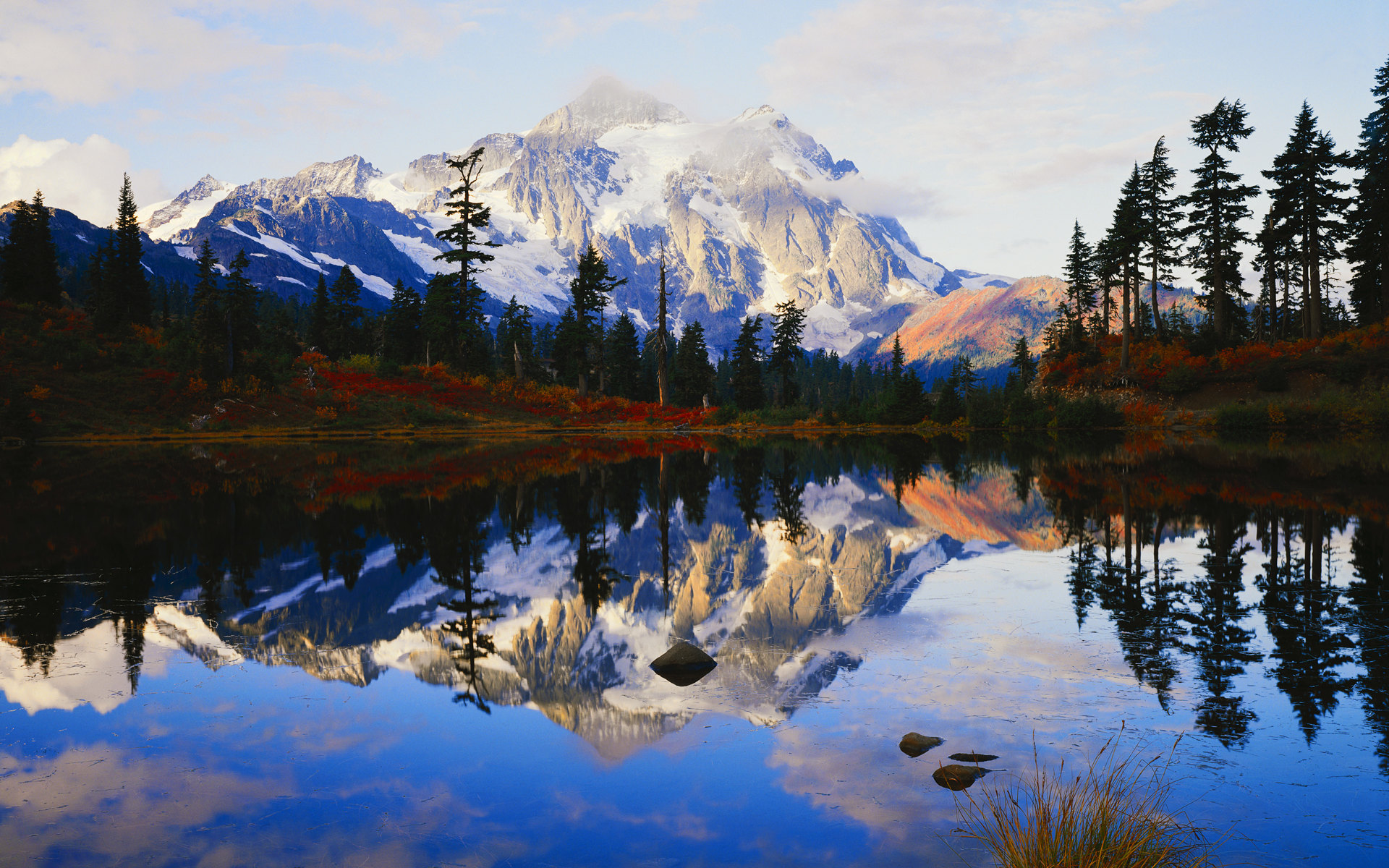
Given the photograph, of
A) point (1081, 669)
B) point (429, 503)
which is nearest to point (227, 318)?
point (429, 503)

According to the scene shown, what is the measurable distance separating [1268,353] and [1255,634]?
5372 centimetres

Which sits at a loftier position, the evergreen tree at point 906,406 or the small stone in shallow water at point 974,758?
the evergreen tree at point 906,406

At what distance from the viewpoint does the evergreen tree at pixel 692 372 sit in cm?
8319

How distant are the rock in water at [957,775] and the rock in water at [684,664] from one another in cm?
313

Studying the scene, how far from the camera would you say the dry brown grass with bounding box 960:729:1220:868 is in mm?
4488

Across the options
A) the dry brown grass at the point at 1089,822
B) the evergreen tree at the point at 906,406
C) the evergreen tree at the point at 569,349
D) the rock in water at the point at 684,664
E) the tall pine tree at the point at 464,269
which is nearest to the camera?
the dry brown grass at the point at 1089,822

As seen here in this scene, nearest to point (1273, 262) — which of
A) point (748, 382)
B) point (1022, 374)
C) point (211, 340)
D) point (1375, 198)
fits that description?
point (1375, 198)

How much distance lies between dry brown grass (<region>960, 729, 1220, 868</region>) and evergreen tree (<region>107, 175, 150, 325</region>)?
71538mm

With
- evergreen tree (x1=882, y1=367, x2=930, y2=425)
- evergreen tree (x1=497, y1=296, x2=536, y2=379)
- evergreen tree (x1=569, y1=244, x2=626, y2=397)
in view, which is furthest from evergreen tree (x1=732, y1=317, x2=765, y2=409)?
evergreen tree (x1=497, y1=296, x2=536, y2=379)

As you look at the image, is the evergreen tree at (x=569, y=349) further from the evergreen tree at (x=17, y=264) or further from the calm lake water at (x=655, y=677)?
the calm lake water at (x=655, y=677)

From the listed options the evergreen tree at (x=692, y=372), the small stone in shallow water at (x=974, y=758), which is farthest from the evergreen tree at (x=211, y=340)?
the small stone in shallow water at (x=974, y=758)

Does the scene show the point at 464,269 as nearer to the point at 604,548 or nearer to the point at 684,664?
the point at 604,548

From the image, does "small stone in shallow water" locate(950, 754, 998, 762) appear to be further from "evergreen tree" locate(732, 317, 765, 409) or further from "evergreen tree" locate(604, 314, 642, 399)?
"evergreen tree" locate(604, 314, 642, 399)

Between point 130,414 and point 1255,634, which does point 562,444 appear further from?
point 1255,634
